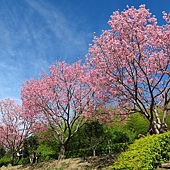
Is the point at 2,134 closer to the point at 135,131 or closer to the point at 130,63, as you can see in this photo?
the point at 135,131

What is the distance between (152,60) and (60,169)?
8.68m

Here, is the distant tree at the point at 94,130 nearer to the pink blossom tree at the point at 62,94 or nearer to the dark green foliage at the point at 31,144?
the pink blossom tree at the point at 62,94

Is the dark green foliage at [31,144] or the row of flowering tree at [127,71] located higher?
the row of flowering tree at [127,71]

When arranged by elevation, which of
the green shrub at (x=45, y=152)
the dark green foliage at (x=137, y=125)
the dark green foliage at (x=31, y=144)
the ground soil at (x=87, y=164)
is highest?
the dark green foliage at (x=137, y=125)

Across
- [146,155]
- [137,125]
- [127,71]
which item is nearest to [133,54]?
[127,71]

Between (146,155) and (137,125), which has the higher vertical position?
(137,125)

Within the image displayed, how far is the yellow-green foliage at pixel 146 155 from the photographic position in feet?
21.8

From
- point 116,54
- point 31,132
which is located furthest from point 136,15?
point 31,132

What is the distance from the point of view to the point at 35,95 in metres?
19.9

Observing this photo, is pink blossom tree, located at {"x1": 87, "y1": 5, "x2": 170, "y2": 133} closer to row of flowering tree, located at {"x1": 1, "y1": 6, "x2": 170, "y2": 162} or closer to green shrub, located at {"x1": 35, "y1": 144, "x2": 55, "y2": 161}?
row of flowering tree, located at {"x1": 1, "y1": 6, "x2": 170, "y2": 162}

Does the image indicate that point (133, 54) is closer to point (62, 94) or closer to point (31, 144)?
point (62, 94)

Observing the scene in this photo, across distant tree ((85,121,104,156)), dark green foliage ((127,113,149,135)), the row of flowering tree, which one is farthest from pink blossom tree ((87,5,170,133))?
dark green foliage ((127,113,149,135))

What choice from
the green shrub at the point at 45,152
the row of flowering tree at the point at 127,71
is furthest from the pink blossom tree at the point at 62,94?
the green shrub at the point at 45,152

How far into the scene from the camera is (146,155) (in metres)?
7.16
